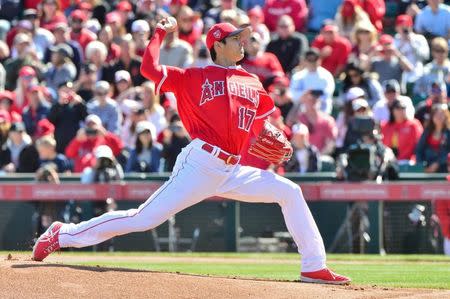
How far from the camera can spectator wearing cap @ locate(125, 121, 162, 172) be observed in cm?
1533

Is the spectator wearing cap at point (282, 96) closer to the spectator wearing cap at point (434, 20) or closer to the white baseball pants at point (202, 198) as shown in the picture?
the spectator wearing cap at point (434, 20)

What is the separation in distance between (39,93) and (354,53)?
184 inches

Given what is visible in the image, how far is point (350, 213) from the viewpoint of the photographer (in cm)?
1406

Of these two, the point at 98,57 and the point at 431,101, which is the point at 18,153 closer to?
the point at 98,57

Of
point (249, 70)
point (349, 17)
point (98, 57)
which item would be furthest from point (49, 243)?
point (349, 17)

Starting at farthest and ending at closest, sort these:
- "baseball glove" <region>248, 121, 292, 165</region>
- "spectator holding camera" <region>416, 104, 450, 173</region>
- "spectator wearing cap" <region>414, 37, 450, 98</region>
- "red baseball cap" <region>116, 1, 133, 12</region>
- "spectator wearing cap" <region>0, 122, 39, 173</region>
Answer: "red baseball cap" <region>116, 1, 133, 12</region>, "spectator wearing cap" <region>0, 122, 39, 173</region>, "spectator wearing cap" <region>414, 37, 450, 98</region>, "spectator holding camera" <region>416, 104, 450, 173</region>, "baseball glove" <region>248, 121, 292, 165</region>

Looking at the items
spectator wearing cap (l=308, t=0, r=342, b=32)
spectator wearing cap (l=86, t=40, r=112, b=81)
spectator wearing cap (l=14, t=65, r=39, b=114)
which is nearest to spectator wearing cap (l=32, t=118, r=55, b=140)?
spectator wearing cap (l=14, t=65, r=39, b=114)

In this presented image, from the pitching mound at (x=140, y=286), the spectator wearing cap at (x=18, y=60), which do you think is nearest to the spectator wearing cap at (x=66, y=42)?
the spectator wearing cap at (x=18, y=60)

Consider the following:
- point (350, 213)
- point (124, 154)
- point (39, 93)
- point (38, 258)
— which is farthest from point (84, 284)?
point (39, 93)

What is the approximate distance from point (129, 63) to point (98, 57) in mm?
603

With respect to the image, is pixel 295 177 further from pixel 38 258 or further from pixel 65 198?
pixel 38 258

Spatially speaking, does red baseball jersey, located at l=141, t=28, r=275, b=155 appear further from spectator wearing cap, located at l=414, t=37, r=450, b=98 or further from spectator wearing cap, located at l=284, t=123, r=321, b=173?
spectator wearing cap, located at l=414, t=37, r=450, b=98

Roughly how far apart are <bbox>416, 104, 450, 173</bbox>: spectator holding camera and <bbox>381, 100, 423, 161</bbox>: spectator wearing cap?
344mm

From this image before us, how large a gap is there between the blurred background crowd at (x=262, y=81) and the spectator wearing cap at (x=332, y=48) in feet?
0.07
